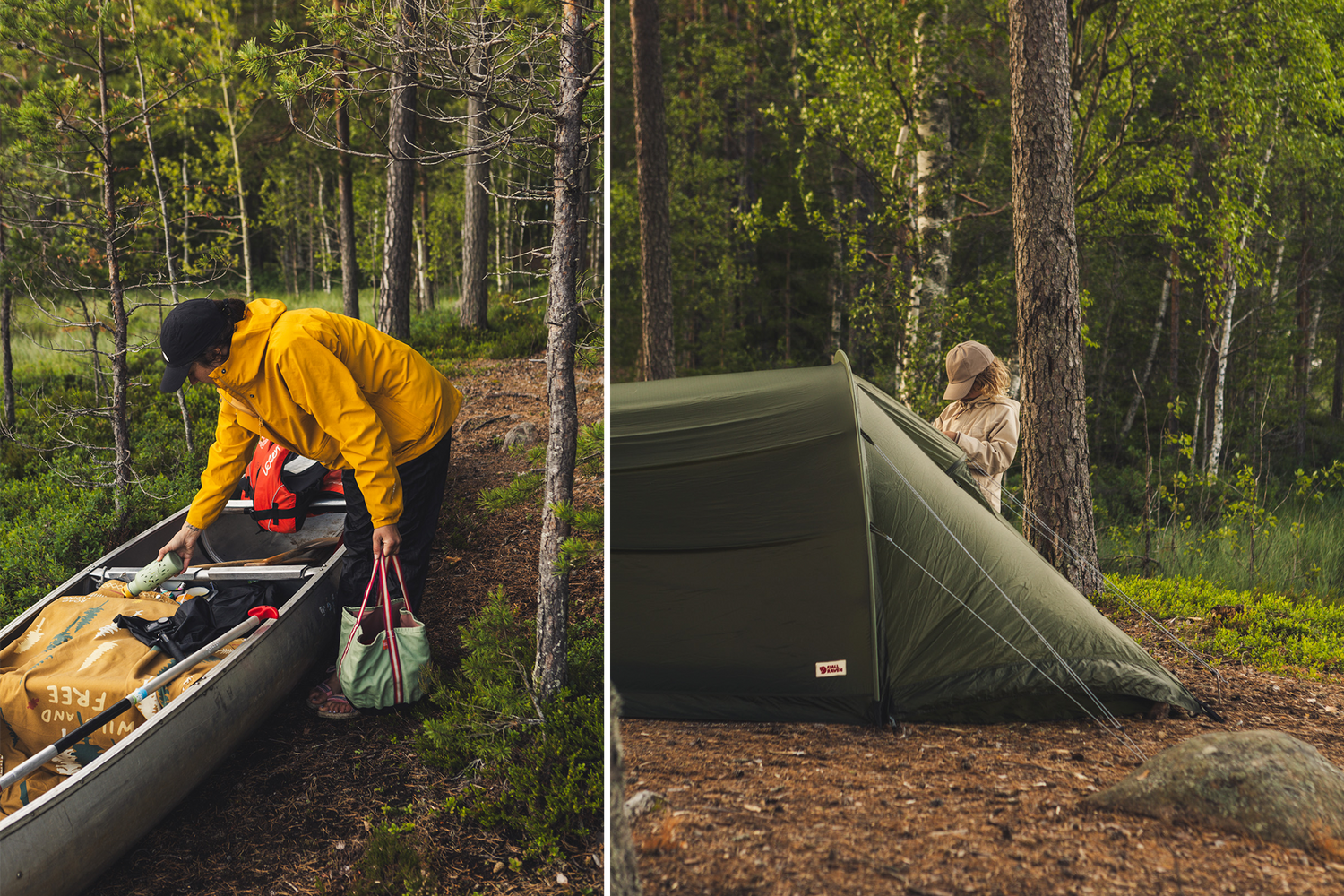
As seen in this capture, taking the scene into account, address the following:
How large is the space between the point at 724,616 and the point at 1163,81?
1308cm

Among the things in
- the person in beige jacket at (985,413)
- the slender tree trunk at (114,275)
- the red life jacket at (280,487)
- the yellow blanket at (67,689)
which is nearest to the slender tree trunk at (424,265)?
the slender tree trunk at (114,275)

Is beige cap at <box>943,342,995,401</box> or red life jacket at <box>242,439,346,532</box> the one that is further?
red life jacket at <box>242,439,346,532</box>

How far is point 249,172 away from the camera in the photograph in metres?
14.4

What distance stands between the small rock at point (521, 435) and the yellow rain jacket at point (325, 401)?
9.33ft

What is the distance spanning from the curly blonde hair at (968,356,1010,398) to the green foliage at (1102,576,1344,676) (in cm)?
190

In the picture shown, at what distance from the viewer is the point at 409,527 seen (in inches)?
136

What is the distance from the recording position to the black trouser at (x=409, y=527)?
132 inches

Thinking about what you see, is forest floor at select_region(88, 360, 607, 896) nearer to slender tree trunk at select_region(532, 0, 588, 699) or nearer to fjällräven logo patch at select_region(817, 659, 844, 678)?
slender tree trunk at select_region(532, 0, 588, 699)

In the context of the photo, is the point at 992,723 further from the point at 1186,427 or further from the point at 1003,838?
the point at 1186,427

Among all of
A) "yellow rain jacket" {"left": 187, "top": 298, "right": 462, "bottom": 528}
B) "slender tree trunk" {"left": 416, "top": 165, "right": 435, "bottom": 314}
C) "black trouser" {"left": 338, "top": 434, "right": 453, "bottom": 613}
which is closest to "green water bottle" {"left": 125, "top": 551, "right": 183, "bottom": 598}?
"yellow rain jacket" {"left": 187, "top": 298, "right": 462, "bottom": 528}

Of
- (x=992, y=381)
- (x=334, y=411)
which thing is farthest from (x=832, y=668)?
(x=334, y=411)

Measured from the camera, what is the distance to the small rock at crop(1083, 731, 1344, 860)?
2096mm

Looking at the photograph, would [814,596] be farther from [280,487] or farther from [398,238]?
[398,238]

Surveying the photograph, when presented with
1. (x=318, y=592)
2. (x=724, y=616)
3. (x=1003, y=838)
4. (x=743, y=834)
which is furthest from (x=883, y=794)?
(x=318, y=592)
